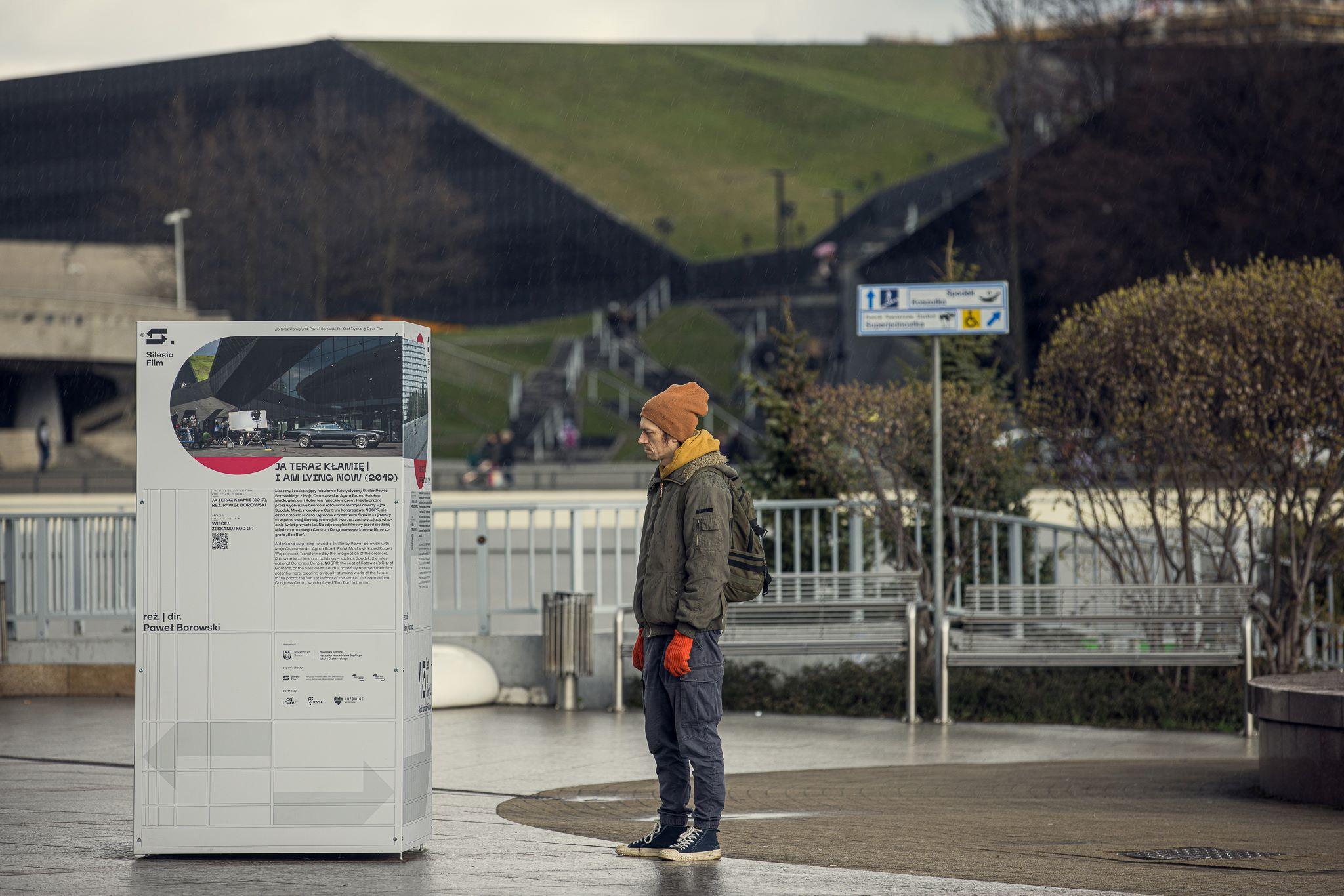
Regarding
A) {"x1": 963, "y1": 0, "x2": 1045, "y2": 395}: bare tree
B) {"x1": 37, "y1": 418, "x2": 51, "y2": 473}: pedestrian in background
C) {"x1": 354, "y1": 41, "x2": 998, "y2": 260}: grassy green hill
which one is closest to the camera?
{"x1": 963, "y1": 0, "x2": 1045, "y2": 395}: bare tree

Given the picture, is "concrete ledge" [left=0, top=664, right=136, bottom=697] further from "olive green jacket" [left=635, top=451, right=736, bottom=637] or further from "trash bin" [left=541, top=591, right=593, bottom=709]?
"olive green jacket" [left=635, top=451, right=736, bottom=637]

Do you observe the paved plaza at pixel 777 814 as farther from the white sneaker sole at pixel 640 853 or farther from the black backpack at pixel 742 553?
the black backpack at pixel 742 553

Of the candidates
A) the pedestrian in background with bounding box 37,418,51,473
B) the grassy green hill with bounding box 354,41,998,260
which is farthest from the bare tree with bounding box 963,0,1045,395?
the grassy green hill with bounding box 354,41,998,260

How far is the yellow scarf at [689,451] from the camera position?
580 cm

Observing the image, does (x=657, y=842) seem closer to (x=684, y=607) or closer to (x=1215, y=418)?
(x=684, y=607)

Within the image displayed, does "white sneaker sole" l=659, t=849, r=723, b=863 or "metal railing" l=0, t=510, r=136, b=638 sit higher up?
"metal railing" l=0, t=510, r=136, b=638

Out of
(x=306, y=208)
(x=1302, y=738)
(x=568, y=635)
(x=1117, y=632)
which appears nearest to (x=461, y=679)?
(x=568, y=635)

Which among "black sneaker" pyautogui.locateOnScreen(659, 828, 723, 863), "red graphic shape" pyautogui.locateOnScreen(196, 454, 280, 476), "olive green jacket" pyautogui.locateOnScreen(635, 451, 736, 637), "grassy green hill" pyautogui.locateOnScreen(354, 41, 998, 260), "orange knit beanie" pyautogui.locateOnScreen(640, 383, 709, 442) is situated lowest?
"black sneaker" pyautogui.locateOnScreen(659, 828, 723, 863)

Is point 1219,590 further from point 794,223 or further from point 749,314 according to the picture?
point 794,223

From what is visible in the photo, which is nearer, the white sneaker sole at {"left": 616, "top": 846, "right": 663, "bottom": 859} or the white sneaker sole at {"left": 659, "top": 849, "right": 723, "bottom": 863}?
the white sneaker sole at {"left": 659, "top": 849, "right": 723, "bottom": 863}

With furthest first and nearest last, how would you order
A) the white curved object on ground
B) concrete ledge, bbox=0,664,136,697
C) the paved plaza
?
concrete ledge, bbox=0,664,136,697 < the white curved object on ground < the paved plaza

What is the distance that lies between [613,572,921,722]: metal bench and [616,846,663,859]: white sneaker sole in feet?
15.8

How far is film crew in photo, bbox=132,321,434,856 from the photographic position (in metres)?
5.67

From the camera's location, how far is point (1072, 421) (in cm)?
1148
